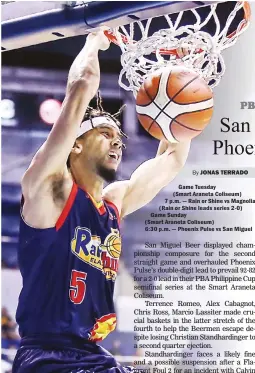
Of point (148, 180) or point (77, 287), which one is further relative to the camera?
point (148, 180)

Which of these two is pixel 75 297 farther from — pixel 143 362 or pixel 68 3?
pixel 68 3

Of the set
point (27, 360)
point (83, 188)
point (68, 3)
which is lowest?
point (27, 360)

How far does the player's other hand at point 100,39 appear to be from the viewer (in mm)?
2479

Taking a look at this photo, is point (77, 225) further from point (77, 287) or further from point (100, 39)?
point (100, 39)

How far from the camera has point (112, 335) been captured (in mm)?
2461

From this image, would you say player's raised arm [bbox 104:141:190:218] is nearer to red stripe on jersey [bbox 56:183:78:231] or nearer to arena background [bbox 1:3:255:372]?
arena background [bbox 1:3:255:372]

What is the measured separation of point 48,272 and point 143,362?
0.46m

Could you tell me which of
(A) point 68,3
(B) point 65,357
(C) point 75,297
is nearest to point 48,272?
(C) point 75,297

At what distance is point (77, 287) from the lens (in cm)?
242

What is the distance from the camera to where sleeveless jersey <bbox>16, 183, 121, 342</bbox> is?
94.0 inches

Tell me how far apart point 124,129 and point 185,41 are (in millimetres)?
384

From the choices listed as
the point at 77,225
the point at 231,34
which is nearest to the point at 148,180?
the point at 77,225

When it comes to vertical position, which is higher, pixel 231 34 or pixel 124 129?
pixel 231 34

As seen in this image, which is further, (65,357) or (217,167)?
(217,167)
